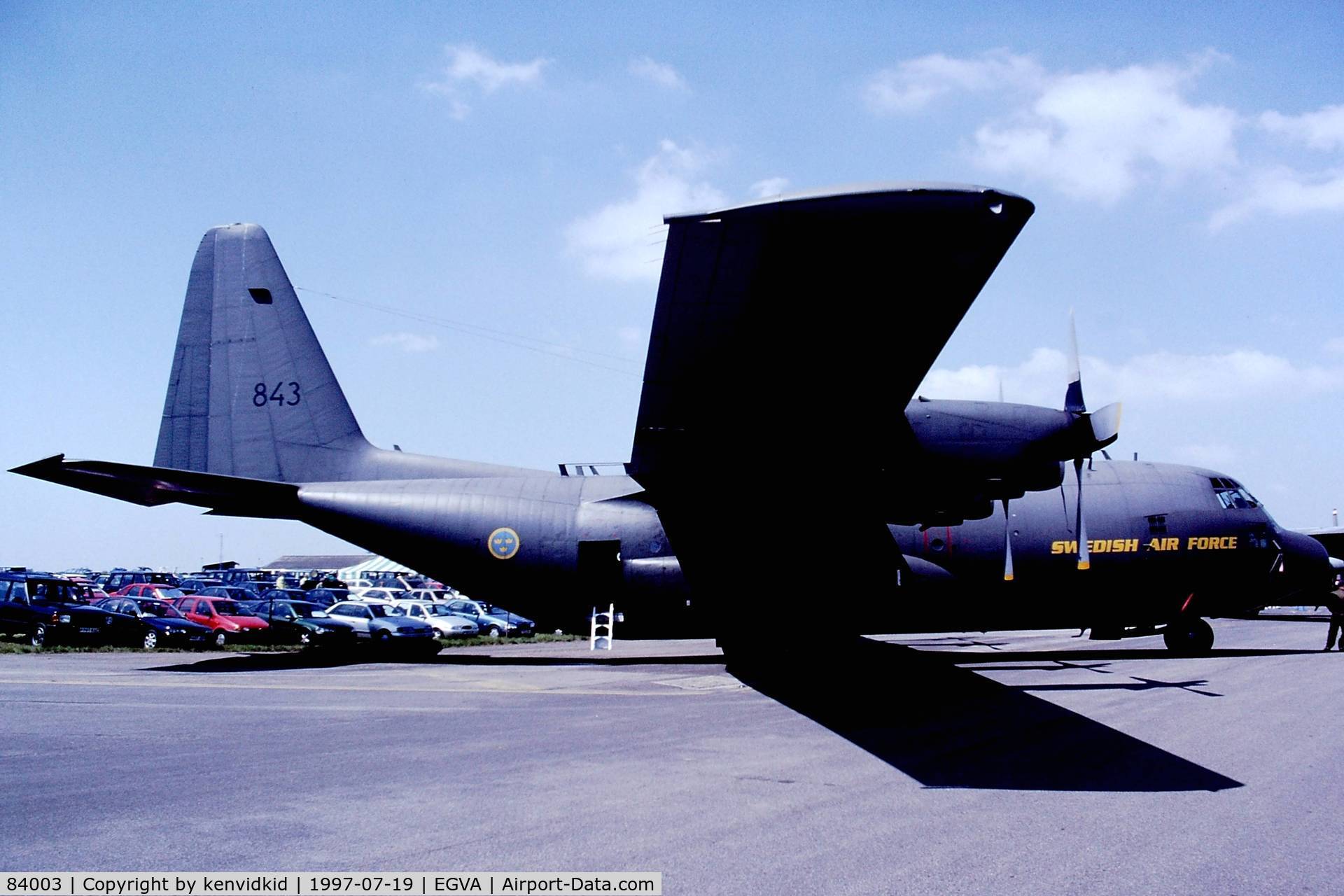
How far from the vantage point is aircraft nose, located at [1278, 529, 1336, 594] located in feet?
58.9

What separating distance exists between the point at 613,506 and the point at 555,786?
9916mm

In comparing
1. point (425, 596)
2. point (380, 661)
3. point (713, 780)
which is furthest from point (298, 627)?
point (713, 780)

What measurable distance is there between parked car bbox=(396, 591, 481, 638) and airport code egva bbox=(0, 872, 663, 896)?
1057 inches

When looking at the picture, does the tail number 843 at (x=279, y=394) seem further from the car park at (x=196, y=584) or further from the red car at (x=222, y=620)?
the car park at (x=196, y=584)

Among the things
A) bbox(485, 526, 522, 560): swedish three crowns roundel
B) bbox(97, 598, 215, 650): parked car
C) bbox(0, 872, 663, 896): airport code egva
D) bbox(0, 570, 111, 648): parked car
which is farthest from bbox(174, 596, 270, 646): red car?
bbox(0, 872, 663, 896): airport code egva

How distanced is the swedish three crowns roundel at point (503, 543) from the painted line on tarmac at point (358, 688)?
3197 mm

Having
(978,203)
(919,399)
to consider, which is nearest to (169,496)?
(919,399)

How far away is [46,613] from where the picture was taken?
25.2 m

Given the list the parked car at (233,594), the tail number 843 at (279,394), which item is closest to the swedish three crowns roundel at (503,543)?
the tail number 843 at (279,394)

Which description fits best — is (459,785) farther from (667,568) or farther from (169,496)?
(169,496)

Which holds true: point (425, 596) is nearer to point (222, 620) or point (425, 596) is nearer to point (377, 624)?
point (377, 624)

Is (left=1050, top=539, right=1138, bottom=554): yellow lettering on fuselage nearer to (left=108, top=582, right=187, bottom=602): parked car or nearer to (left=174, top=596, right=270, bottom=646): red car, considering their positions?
(left=174, top=596, right=270, bottom=646): red car

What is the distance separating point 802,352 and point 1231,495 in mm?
13322

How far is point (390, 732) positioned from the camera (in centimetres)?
952
